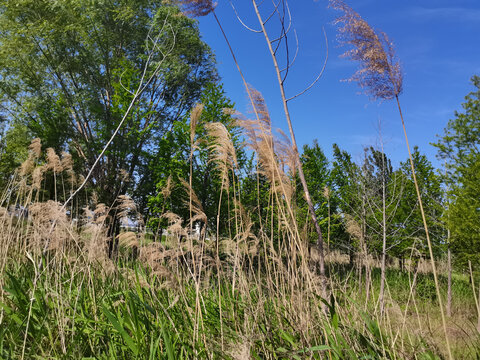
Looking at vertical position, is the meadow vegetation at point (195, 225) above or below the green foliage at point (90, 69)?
below

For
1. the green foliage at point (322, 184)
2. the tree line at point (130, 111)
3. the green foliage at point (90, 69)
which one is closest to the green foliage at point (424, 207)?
the tree line at point (130, 111)

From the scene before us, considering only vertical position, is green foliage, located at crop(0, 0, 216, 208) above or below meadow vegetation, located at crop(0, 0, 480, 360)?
above

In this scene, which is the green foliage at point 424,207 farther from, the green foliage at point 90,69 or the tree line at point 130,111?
the green foliage at point 90,69

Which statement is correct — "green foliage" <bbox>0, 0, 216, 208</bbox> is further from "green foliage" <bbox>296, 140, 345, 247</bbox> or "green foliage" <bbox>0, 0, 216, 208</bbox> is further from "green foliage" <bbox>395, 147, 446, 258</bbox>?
"green foliage" <bbox>395, 147, 446, 258</bbox>

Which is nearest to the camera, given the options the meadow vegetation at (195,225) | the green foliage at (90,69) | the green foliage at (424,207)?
the meadow vegetation at (195,225)

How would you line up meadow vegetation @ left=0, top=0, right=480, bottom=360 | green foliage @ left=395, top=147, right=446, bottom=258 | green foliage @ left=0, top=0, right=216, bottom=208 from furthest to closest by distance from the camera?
green foliage @ left=0, top=0, right=216, bottom=208, green foliage @ left=395, top=147, right=446, bottom=258, meadow vegetation @ left=0, top=0, right=480, bottom=360

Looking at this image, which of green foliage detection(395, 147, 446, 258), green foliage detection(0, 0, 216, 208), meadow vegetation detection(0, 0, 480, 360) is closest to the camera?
meadow vegetation detection(0, 0, 480, 360)

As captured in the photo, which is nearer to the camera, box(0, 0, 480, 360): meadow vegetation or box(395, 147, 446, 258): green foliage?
box(0, 0, 480, 360): meadow vegetation

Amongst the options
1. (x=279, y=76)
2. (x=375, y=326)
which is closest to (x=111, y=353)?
(x=375, y=326)

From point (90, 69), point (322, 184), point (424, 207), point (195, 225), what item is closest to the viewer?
point (195, 225)

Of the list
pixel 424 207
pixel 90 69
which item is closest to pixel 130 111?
pixel 90 69

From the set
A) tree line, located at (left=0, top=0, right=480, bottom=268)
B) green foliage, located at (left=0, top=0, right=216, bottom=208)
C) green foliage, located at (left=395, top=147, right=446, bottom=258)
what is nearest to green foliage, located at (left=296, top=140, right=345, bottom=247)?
tree line, located at (left=0, top=0, right=480, bottom=268)

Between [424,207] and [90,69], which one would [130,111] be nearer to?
[90,69]

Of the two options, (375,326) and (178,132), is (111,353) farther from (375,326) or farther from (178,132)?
(178,132)
